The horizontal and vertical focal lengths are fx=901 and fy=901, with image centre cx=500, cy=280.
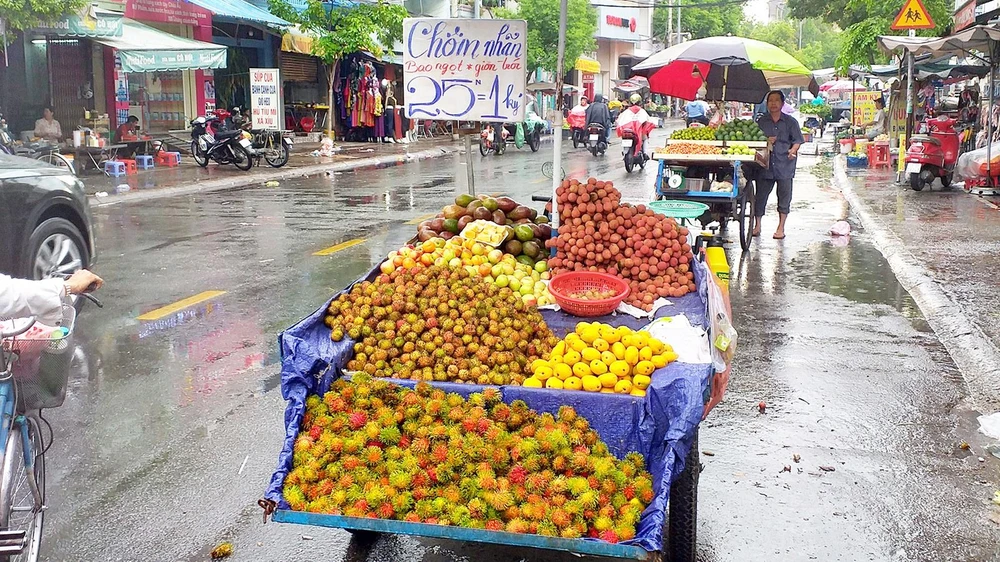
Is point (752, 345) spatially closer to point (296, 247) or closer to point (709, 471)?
point (709, 471)

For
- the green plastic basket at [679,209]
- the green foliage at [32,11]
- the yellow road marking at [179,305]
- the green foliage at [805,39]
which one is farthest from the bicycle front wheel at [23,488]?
the green foliage at [805,39]

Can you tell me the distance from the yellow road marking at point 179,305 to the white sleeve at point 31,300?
14.2 feet

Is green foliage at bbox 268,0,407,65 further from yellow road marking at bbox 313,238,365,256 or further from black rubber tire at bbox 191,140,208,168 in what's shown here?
yellow road marking at bbox 313,238,365,256

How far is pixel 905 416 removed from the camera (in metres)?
5.38

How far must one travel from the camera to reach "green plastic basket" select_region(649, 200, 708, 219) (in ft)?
26.9

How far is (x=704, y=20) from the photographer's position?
67812 mm

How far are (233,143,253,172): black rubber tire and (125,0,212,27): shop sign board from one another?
420cm

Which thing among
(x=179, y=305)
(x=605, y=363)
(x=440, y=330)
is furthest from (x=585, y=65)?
(x=605, y=363)

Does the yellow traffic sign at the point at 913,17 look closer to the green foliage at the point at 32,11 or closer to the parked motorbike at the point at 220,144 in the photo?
the parked motorbike at the point at 220,144

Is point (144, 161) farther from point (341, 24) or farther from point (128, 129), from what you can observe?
point (341, 24)

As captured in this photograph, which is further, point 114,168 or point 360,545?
point 114,168

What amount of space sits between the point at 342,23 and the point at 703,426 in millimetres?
21485

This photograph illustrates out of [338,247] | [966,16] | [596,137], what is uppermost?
[966,16]

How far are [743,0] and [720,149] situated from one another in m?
34.9
